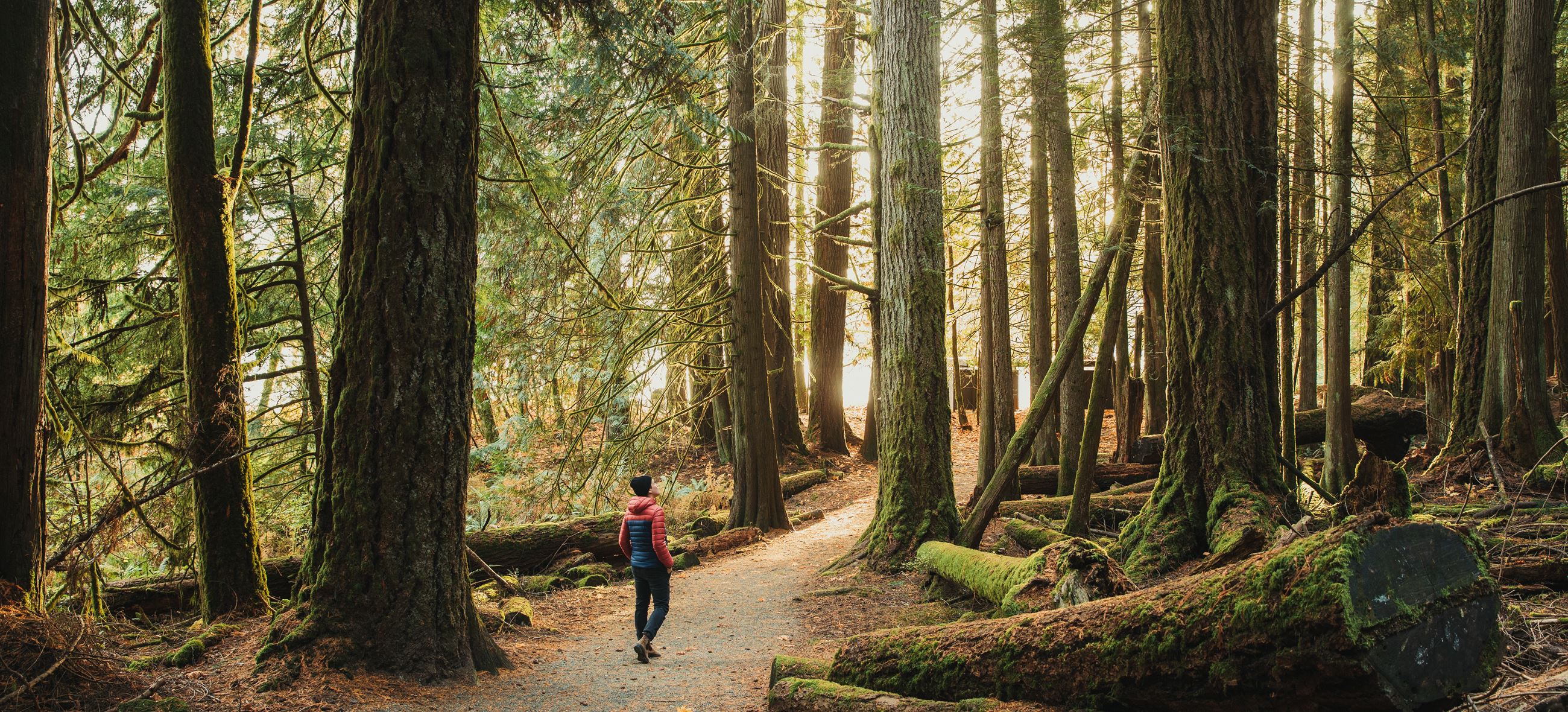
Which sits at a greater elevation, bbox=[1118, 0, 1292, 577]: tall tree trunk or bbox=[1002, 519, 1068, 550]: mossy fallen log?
bbox=[1118, 0, 1292, 577]: tall tree trunk

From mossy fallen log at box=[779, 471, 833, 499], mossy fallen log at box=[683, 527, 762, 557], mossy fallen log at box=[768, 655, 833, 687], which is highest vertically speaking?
mossy fallen log at box=[768, 655, 833, 687]

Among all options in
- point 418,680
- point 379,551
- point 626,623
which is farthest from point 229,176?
point 626,623

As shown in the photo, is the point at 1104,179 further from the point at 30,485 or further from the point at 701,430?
the point at 30,485

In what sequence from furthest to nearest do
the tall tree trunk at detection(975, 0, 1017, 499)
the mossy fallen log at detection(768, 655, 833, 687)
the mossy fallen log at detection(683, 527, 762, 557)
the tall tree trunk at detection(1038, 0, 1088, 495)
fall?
1. the tall tree trunk at detection(975, 0, 1017, 499)
2. the mossy fallen log at detection(683, 527, 762, 557)
3. the tall tree trunk at detection(1038, 0, 1088, 495)
4. the mossy fallen log at detection(768, 655, 833, 687)

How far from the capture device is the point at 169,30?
7.23m

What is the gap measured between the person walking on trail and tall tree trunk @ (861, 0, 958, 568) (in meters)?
3.23

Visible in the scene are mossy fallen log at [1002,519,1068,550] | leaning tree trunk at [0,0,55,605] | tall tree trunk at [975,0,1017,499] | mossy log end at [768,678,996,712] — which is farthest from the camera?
tall tree trunk at [975,0,1017,499]

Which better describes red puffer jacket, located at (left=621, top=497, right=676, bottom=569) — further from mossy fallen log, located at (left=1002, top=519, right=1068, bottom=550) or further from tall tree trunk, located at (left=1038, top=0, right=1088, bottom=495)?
tall tree trunk, located at (left=1038, top=0, right=1088, bottom=495)

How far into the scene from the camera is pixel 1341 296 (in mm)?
11391

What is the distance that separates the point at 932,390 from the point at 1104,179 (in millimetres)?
5329

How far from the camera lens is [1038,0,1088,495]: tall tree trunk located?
1084 centimetres

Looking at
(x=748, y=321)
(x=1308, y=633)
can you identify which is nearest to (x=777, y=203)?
(x=748, y=321)

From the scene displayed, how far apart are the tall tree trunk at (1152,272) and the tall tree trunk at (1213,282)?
0.47 meters

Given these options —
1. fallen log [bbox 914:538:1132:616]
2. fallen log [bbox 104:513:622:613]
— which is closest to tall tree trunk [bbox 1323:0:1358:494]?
fallen log [bbox 914:538:1132:616]
